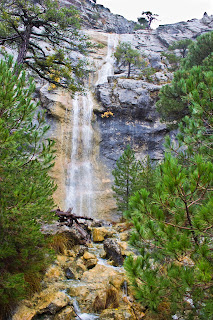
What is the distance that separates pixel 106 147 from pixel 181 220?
60.0 feet

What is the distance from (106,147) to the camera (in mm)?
21109

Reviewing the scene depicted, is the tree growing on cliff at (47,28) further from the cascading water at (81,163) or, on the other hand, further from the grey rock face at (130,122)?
the grey rock face at (130,122)

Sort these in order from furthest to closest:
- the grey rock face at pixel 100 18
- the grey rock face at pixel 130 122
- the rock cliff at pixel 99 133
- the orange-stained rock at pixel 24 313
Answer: the grey rock face at pixel 100 18, the grey rock face at pixel 130 122, the rock cliff at pixel 99 133, the orange-stained rock at pixel 24 313

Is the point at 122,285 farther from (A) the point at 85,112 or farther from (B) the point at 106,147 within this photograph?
(A) the point at 85,112

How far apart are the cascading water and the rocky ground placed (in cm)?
1074

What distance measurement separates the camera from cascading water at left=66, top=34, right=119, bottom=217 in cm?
1870

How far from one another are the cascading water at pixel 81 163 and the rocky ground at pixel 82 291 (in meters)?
10.7

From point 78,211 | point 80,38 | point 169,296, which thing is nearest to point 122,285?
point 169,296

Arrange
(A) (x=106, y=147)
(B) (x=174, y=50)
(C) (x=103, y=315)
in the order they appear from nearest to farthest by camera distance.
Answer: (C) (x=103, y=315)
(A) (x=106, y=147)
(B) (x=174, y=50)

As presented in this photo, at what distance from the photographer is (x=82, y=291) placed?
4.97 m

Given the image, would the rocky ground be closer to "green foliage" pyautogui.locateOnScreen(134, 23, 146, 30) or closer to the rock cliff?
the rock cliff

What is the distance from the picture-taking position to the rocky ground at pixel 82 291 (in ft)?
13.7

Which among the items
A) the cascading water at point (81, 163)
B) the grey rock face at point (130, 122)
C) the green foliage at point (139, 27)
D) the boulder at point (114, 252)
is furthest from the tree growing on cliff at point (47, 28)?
the green foliage at point (139, 27)

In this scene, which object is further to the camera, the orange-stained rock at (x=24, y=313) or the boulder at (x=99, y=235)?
the boulder at (x=99, y=235)
